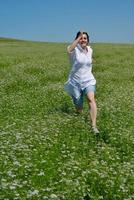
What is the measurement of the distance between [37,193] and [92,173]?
203 centimetres

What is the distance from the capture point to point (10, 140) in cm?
1402

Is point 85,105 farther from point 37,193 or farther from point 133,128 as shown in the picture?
point 37,193

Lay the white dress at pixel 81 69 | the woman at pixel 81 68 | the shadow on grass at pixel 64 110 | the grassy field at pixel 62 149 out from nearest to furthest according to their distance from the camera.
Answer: the grassy field at pixel 62 149, the woman at pixel 81 68, the white dress at pixel 81 69, the shadow on grass at pixel 64 110

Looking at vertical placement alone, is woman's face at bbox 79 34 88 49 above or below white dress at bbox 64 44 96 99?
Result: above

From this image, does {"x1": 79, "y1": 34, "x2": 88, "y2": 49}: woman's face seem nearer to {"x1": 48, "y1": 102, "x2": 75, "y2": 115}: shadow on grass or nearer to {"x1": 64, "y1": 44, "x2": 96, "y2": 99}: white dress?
{"x1": 64, "y1": 44, "x2": 96, "y2": 99}: white dress

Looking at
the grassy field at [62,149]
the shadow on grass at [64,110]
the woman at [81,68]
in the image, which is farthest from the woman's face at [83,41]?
the shadow on grass at [64,110]

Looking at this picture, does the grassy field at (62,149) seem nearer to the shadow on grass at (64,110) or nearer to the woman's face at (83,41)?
the shadow on grass at (64,110)

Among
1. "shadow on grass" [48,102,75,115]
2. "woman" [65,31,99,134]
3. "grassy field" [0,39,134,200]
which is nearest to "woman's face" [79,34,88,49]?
"woman" [65,31,99,134]

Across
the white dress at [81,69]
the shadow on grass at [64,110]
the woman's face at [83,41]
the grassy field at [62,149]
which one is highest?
the woman's face at [83,41]

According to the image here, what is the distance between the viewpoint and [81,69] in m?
18.0

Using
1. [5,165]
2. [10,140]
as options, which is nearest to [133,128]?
[10,140]

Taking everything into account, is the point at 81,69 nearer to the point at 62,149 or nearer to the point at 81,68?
the point at 81,68

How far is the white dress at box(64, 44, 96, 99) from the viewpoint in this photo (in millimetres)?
17814

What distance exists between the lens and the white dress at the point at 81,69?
17814 millimetres
